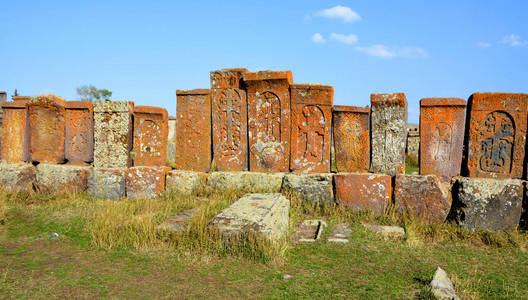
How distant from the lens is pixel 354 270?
3.05 metres

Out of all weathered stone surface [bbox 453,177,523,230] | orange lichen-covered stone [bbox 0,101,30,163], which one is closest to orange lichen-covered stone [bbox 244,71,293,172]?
weathered stone surface [bbox 453,177,523,230]

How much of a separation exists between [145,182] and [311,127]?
2.65 m

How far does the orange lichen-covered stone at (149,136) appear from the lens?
5562mm

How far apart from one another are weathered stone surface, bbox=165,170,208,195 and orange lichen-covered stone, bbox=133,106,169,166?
1.46 feet

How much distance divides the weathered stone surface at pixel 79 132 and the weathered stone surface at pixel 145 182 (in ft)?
3.20

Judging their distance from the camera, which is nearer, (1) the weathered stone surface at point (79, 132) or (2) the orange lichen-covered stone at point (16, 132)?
(1) the weathered stone surface at point (79, 132)

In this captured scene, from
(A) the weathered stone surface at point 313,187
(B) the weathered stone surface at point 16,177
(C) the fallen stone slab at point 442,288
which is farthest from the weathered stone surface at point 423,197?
(B) the weathered stone surface at point 16,177

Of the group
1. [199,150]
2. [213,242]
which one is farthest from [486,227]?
[199,150]

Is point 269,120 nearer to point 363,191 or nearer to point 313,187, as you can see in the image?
point 313,187

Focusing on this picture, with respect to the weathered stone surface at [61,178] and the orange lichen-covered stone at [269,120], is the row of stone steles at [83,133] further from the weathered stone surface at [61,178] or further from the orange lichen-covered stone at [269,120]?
the orange lichen-covered stone at [269,120]

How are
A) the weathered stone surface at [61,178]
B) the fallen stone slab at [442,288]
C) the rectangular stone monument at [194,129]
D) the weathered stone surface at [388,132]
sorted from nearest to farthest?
1. the fallen stone slab at [442,288]
2. the weathered stone surface at [388,132]
3. the rectangular stone monument at [194,129]
4. the weathered stone surface at [61,178]

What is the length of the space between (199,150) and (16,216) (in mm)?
2543

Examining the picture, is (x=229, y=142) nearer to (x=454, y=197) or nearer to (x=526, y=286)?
(x=454, y=197)

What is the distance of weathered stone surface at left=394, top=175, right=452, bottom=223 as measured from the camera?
4371 mm
